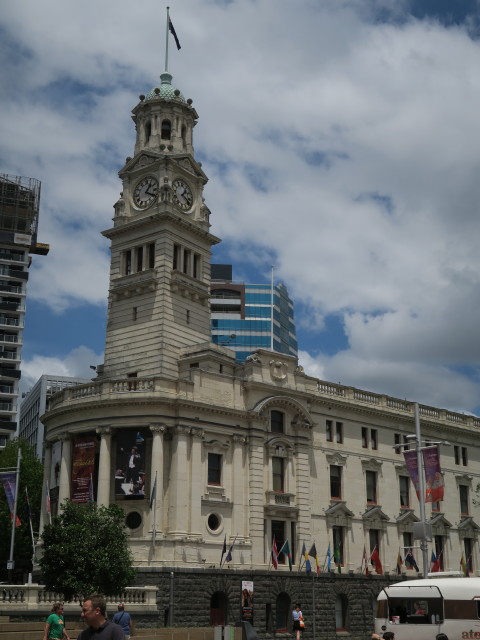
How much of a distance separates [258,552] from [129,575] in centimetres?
1304

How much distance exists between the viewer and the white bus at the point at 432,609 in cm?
3272

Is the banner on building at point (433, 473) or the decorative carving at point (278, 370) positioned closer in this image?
the banner on building at point (433, 473)

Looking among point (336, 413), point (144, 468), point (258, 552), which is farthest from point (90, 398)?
point (336, 413)

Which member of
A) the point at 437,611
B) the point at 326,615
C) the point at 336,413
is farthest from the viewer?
the point at 336,413

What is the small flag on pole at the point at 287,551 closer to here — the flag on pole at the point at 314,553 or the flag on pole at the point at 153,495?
the flag on pole at the point at 314,553

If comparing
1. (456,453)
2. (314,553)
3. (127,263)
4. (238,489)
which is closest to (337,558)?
(314,553)

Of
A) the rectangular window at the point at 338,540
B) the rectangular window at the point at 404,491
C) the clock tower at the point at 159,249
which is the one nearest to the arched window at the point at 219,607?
the rectangular window at the point at 338,540

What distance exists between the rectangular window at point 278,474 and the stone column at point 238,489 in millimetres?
2732

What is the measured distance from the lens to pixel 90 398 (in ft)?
175

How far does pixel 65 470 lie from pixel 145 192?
72.2ft

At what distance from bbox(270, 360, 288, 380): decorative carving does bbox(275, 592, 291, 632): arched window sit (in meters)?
14.5

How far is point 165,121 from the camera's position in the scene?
6538cm

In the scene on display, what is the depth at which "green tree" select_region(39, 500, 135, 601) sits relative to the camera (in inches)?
1615

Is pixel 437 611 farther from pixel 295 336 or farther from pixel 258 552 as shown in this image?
pixel 295 336
